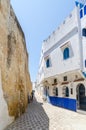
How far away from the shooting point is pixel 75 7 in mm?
13328

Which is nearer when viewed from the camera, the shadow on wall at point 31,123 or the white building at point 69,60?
the shadow on wall at point 31,123

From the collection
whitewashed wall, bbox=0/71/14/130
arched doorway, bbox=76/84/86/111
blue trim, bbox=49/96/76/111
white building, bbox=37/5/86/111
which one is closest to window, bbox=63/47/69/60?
white building, bbox=37/5/86/111

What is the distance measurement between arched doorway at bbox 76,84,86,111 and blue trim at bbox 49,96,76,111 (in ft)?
1.78

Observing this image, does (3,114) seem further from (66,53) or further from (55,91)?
(55,91)

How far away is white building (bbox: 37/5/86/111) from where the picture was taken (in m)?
12.7

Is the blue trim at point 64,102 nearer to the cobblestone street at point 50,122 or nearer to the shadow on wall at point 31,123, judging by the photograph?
the cobblestone street at point 50,122

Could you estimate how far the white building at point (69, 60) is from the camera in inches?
498

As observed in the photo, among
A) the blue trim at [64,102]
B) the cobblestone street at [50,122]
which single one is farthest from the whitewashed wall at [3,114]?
the blue trim at [64,102]

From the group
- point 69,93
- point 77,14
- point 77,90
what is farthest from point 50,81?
point 77,14

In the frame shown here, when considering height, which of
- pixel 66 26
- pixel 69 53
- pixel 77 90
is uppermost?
pixel 66 26

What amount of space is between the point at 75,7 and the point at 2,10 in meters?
6.70

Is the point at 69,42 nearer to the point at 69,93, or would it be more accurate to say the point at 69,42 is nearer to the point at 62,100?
the point at 69,93

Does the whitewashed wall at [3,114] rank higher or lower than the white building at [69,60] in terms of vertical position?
lower

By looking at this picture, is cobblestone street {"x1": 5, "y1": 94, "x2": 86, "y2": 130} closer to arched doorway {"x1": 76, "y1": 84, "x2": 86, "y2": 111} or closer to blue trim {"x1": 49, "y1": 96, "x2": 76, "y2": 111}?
arched doorway {"x1": 76, "y1": 84, "x2": 86, "y2": 111}
